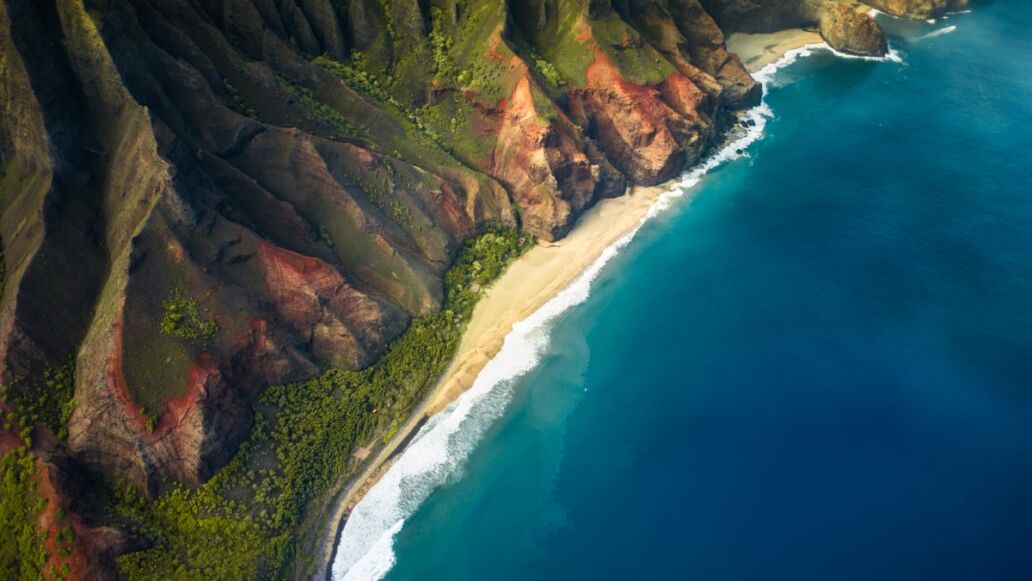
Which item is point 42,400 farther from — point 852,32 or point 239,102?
point 852,32

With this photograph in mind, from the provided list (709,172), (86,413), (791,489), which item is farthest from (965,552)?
(86,413)

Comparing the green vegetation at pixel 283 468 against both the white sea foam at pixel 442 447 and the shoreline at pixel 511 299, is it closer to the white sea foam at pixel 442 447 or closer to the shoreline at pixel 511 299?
the shoreline at pixel 511 299

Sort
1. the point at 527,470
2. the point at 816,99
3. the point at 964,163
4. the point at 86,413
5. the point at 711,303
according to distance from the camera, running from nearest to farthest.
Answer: the point at 86,413 < the point at 527,470 < the point at 711,303 < the point at 964,163 < the point at 816,99

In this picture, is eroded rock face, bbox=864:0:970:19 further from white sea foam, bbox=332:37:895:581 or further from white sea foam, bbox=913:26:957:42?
white sea foam, bbox=332:37:895:581

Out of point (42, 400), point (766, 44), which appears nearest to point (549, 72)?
point (766, 44)

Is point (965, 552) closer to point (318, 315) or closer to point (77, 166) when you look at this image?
point (318, 315)
